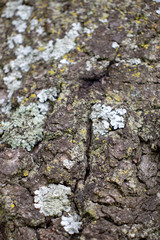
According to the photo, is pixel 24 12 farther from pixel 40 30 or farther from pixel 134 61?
pixel 134 61

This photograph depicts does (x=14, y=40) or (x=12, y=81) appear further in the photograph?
(x=14, y=40)

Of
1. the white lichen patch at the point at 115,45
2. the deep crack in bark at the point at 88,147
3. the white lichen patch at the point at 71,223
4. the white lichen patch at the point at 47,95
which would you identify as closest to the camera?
the white lichen patch at the point at 71,223

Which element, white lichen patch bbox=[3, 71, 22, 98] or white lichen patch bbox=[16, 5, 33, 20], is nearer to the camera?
white lichen patch bbox=[3, 71, 22, 98]

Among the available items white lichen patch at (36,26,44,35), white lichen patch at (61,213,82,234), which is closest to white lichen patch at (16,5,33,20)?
white lichen patch at (36,26,44,35)

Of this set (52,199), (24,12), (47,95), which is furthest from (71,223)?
(24,12)

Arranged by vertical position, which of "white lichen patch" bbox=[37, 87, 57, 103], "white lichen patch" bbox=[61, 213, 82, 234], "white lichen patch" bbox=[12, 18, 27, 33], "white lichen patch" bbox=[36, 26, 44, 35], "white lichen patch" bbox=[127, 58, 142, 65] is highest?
"white lichen patch" bbox=[12, 18, 27, 33]

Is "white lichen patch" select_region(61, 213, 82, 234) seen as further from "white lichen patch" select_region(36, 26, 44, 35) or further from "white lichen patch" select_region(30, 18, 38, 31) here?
"white lichen patch" select_region(30, 18, 38, 31)

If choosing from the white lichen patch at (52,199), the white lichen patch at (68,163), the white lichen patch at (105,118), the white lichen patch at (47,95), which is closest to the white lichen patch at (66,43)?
the white lichen patch at (47,95)

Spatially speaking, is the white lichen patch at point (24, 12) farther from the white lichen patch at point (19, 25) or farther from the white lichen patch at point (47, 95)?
the white lichen patch at point (47, 95)
